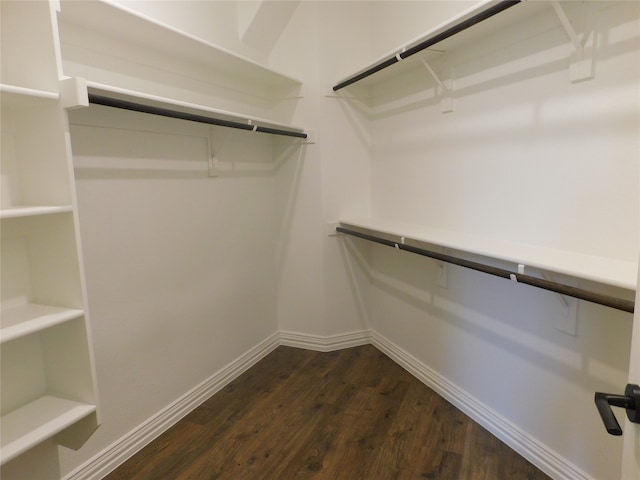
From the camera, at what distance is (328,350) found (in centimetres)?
297

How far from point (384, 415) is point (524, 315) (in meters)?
0.96

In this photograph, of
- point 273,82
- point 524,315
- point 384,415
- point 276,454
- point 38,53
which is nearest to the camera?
point 38,53

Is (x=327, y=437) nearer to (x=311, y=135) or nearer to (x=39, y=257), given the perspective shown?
(x=39, y=257)

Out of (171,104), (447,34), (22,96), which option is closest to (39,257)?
(22,96)

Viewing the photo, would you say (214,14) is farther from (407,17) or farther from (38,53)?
(38,53)

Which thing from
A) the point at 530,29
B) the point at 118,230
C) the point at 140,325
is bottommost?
the point at 140,325

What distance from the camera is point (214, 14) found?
227cm

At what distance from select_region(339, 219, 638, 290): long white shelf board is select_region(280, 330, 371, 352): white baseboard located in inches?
46.3

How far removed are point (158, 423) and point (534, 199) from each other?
2211 mm

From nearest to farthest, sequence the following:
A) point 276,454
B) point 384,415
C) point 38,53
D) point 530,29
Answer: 1. point 38,53
2. point 530,29
3. point 276,454
4. point 384,415

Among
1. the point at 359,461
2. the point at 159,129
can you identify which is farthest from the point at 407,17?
the point at 359,461

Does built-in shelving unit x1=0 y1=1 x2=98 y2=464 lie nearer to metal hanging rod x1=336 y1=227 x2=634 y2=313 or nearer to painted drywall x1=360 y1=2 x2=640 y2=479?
metal hanging rod x1=336 y1=227 x2=634 y2=313

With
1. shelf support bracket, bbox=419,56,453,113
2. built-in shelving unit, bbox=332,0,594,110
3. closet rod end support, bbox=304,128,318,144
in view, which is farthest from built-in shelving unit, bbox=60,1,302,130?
shelf support bracket, bbox=419,56,453,113

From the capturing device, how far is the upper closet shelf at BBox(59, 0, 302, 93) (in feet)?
4.82
